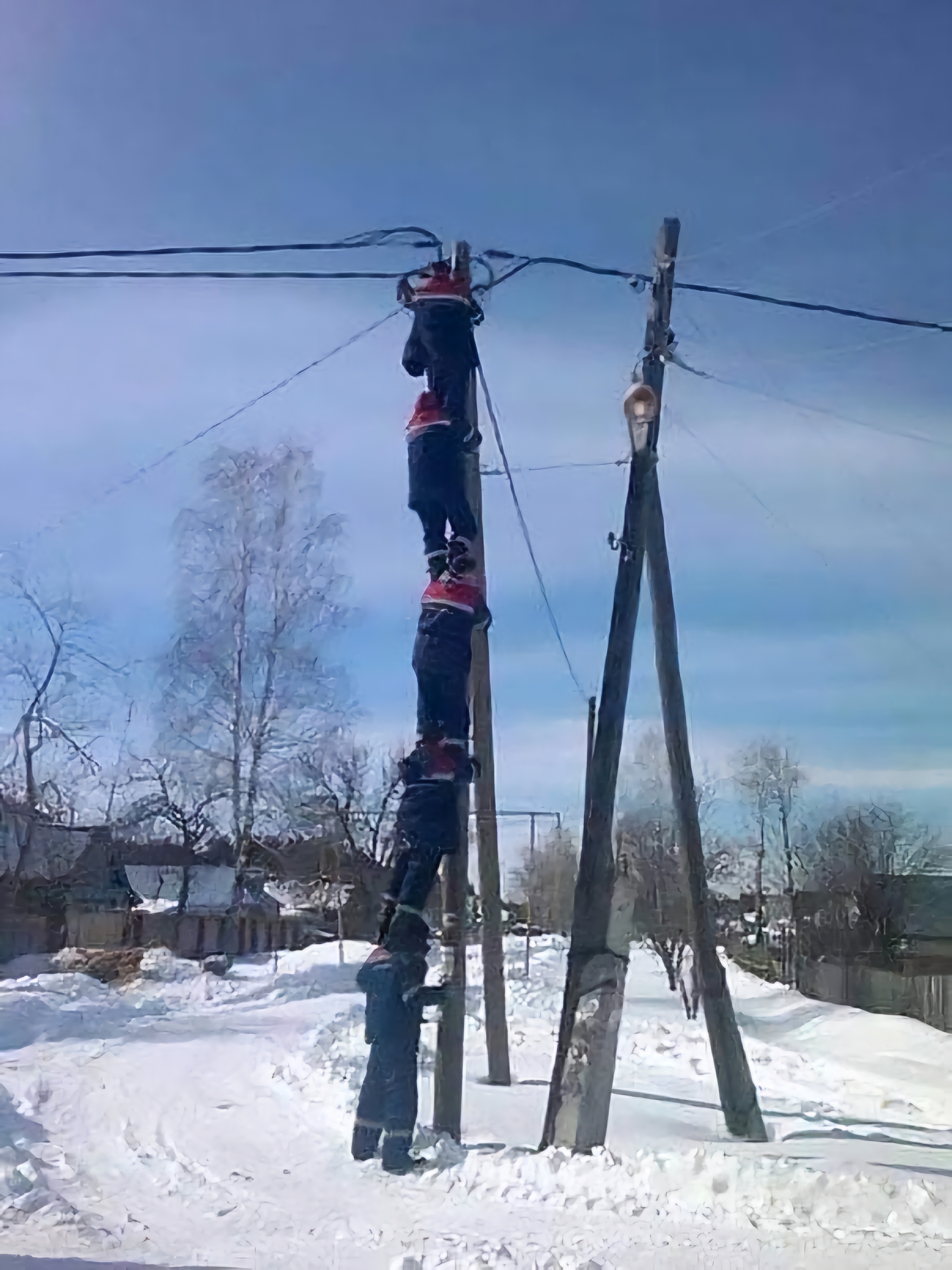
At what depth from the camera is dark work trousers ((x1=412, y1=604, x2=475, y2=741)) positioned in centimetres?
871

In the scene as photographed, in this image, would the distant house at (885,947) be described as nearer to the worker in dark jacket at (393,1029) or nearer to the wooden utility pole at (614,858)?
the wooden utility pole at (614,858)

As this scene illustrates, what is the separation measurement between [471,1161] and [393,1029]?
0.94 meters

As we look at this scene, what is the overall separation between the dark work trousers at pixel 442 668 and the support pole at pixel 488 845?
64 cm

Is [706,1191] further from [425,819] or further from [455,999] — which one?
[425,819]

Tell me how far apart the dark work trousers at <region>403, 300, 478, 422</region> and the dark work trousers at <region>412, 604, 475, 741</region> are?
131 centimetres

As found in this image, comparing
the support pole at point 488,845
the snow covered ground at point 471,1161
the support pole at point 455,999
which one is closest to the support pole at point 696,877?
the snow covered ground at point 471,1161

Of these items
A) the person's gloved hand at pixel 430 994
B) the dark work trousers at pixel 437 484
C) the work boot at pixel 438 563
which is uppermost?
the dark work trousers at pixel 437 484

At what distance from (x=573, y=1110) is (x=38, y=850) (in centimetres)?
1962

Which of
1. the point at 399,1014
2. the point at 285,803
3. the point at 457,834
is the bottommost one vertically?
the point at 399,1014

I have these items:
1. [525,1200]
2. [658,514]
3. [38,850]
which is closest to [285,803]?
[38,850]

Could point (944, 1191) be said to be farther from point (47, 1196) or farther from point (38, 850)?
point (38, 850)

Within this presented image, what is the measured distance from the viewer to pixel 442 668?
874cm

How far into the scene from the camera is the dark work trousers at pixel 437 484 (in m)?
8.80

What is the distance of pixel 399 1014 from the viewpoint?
8.74 metres
